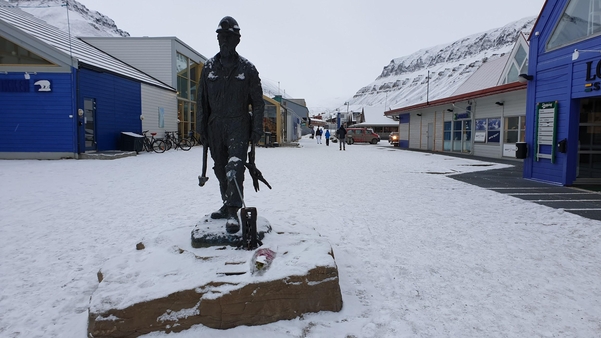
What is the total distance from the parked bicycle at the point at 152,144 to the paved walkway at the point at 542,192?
46.6 feet

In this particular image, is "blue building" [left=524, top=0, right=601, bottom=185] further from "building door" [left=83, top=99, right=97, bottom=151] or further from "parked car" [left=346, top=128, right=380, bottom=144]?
"parked car" [left=346, top=128, right=380, bottom=144]

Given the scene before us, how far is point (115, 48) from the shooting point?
2372 centimetres

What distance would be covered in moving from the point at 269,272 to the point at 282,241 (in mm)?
683

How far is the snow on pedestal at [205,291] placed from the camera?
2648 mm

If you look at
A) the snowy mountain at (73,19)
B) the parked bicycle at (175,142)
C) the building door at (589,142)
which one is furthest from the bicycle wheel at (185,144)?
the snowy mountain at (73,19)

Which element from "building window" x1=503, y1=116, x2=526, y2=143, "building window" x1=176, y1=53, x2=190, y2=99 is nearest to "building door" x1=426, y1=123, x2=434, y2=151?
"building window" x1=503, y1=116, x2=526, y2=143

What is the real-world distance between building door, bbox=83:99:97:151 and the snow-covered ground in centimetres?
743

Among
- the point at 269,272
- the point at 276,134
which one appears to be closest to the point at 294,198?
the point at 269,272

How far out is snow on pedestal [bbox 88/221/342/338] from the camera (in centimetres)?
265

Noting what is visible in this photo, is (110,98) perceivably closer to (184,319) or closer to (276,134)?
(276,134)

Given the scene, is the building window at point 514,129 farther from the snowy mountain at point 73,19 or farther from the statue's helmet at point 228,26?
the snowy mountain at point 73,19

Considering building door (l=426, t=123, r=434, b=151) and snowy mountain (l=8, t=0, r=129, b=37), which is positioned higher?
snowy mountain (l=8, t=0, r=129, b=37)

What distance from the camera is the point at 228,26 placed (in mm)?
3551

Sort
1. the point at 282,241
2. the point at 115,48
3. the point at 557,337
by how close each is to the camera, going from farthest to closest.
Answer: the point at 115,48 → the point at 282,241 → the point at 557,337
